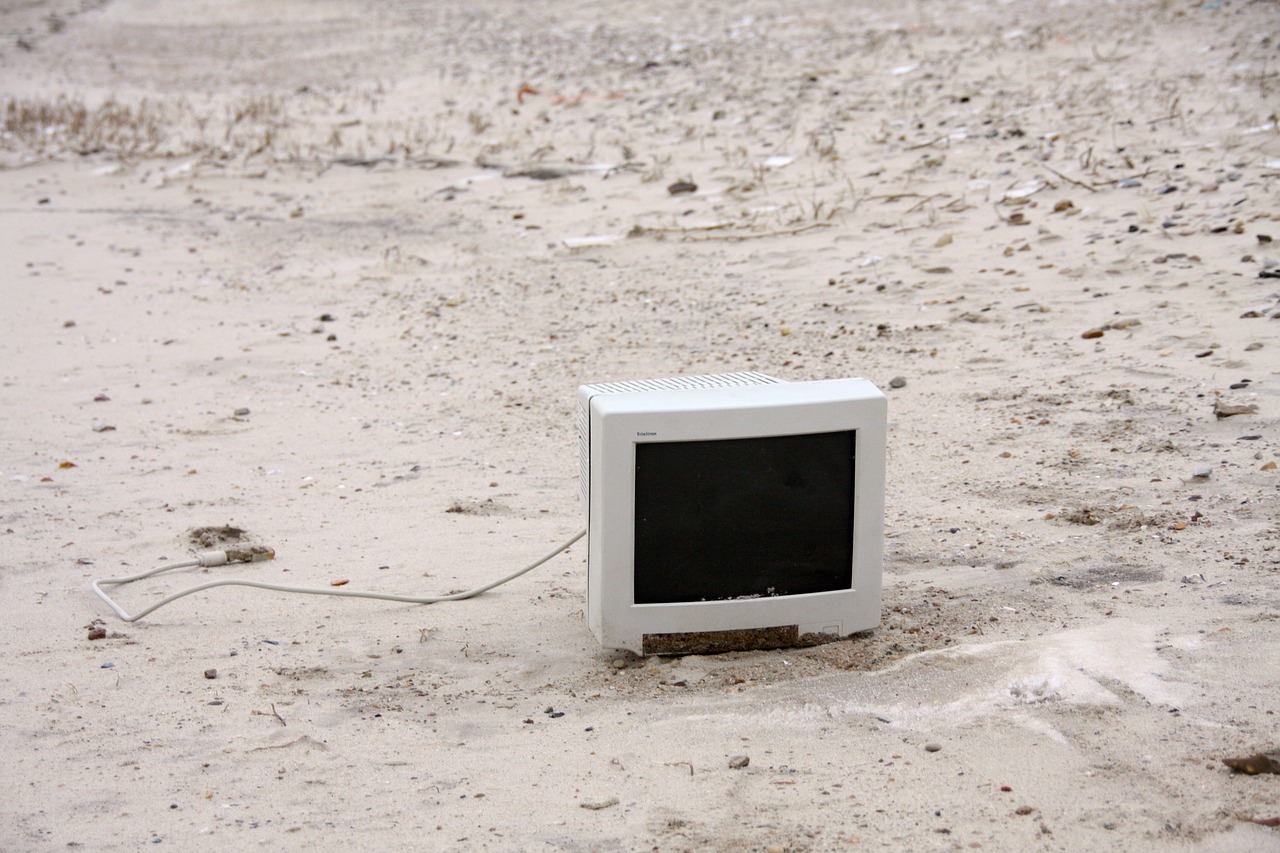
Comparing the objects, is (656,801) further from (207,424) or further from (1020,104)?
(1020,104)

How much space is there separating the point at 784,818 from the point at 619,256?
4.55 metres

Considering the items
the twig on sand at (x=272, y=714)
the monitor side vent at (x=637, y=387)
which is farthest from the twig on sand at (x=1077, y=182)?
A: the twig on sand at (x=272, y=714)

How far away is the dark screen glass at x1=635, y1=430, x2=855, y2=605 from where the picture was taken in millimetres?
2559

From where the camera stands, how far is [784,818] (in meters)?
2.06

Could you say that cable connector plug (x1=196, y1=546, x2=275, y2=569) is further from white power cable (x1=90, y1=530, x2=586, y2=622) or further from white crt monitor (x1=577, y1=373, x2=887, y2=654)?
white crt monitor (x1=577, y1=373, x2=887, y2=654)

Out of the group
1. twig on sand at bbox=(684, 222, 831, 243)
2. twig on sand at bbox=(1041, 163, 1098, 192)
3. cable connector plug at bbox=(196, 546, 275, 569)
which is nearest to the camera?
cable connector plug at bbox=(196, 546, 275, 569)

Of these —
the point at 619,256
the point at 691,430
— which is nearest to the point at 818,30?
the point at 619,256

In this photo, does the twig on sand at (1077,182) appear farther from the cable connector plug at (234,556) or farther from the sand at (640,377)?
the cable connector plug at (234,556)

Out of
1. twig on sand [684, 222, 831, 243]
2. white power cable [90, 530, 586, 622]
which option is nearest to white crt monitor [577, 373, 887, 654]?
white power cable [90, 530, 586, 622]

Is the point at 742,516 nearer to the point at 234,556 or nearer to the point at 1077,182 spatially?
the point at 234,556

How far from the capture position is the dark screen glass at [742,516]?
2.56 metres

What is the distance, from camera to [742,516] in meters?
2.60

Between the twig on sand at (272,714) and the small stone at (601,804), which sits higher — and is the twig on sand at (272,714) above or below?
below

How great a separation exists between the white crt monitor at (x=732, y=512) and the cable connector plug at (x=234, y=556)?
1216mm
